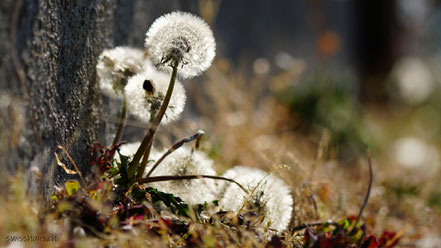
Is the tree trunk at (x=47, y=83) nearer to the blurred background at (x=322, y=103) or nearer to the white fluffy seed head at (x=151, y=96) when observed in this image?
the white fluffy seed head at (x=151, y=96)

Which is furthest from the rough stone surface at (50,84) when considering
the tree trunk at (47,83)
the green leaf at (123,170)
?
the green leaf at (123,170)

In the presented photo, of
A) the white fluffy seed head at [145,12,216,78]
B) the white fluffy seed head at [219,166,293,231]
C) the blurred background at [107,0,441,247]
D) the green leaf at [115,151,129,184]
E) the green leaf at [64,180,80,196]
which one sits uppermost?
the blurred background at [107,0,441,247]

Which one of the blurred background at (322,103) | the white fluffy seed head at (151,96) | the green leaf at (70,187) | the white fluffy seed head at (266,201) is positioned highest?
the blurred background at (322,103)

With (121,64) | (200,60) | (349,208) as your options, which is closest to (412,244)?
(349,208)

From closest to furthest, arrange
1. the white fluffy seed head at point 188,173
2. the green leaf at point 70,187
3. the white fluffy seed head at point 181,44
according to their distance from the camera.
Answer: the green leaf at point 70,187 < the white fluffy seed head at point 181,44 < the white fluffy seed head at point 188,173

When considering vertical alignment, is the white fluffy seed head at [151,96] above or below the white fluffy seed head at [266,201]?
above

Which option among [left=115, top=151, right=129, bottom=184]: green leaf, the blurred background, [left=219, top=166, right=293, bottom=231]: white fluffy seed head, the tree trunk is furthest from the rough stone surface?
[left=219, top=166, right=293, bottom=231]: white fluffy seed head

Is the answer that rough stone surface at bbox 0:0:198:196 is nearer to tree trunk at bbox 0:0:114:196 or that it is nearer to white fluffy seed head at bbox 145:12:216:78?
tree trunk at bbox 0:0:114:196

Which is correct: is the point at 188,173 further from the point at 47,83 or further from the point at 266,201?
the point at 47,83
